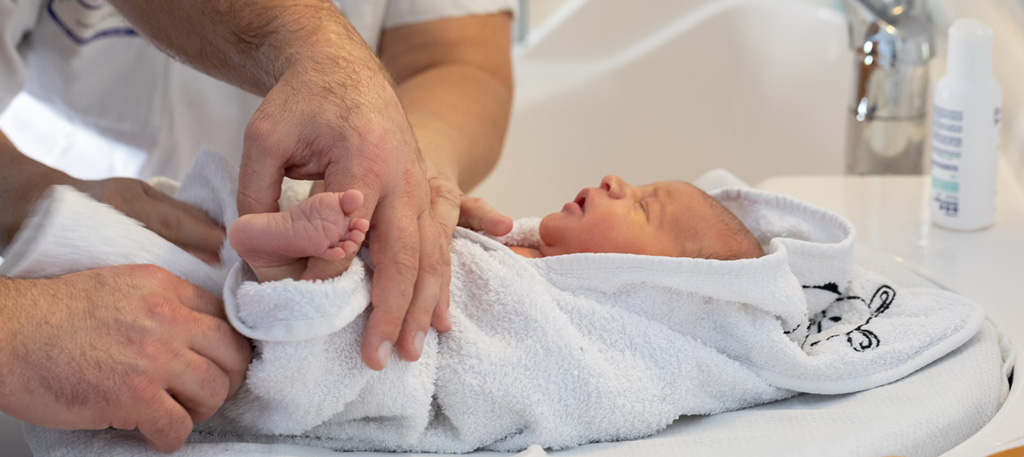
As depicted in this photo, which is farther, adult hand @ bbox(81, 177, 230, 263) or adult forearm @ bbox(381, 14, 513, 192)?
adult forearm @ bbox(381, 14, 513, 192)

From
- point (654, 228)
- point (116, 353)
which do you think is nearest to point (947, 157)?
point (654, 228)

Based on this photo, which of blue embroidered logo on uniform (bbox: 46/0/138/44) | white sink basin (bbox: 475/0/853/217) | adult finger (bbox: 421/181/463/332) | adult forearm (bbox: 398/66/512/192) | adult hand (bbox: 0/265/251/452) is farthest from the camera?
white sink basin (bbox: 475/0/853/217)

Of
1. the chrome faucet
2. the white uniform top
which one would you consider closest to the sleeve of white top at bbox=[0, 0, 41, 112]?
the white uniform top

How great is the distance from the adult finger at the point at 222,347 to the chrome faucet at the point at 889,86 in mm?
941

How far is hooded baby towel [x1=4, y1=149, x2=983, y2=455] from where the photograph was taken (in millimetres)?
648

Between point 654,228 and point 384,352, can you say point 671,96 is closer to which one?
point 654,228

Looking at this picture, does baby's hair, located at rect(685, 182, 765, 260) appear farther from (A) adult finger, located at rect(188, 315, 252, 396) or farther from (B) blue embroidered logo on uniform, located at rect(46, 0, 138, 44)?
(B) blue embroidered logo on uniform, located at rect(46, 0, 138, 44)

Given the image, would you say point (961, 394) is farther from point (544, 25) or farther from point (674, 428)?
point (544, 25)

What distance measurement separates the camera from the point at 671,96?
1747 millimetres

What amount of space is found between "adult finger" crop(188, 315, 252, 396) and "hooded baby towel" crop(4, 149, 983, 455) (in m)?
0.01

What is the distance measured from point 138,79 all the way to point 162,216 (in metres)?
0.64

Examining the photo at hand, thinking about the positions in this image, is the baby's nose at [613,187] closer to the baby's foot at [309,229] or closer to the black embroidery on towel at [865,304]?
the black embroidery on towel at [865,304]

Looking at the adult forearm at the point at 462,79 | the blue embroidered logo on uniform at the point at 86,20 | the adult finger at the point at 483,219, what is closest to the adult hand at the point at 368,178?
the adult finger at the point at 483,219

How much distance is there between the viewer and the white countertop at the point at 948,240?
819mm
